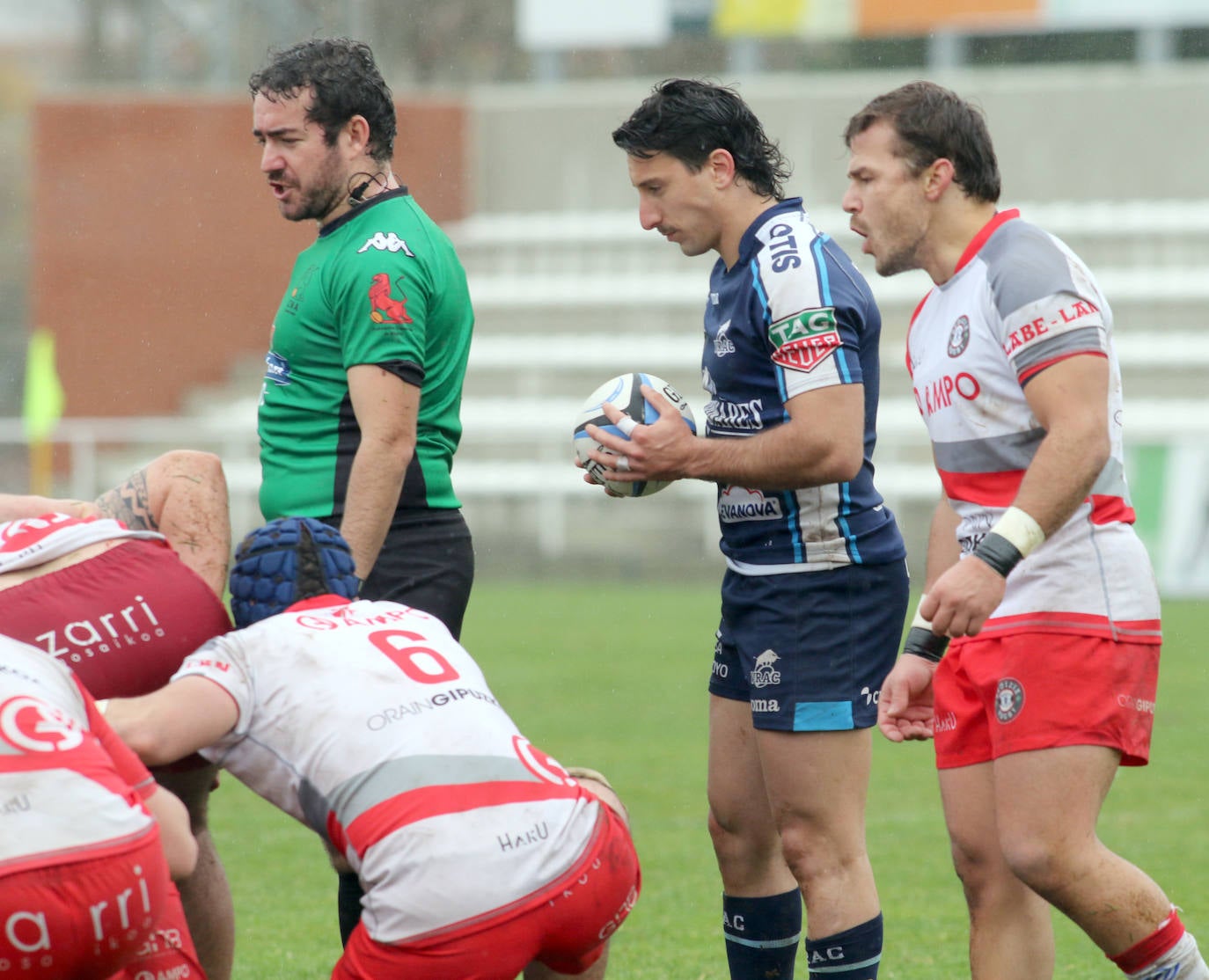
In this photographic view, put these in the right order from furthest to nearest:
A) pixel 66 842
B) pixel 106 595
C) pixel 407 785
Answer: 1. pixel 106 595
2. pixel 407 785
3. pixel 66 842

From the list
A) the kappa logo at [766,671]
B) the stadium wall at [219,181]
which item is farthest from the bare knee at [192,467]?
the stadium wall at [219,181]

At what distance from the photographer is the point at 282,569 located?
10.8ft

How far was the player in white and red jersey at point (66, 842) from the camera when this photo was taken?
2828 mm

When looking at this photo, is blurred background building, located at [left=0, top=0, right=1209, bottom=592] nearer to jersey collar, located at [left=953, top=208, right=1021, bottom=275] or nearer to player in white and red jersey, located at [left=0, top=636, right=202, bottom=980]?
jersey collar, located at [left=953, top=208, right=1021, bottom=275]

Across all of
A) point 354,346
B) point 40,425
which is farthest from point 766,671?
point 40,425

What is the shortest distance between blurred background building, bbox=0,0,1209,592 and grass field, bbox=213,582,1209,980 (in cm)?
880

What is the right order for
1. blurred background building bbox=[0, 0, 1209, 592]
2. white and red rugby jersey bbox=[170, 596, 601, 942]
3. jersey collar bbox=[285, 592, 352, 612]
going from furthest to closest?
blurred background building bbox=[0, 0, 1209, 592] → jersey collar bbox=[285, 592, 352, 612] → white and red rugby jersey bbox=[170, 596, 601, 942]

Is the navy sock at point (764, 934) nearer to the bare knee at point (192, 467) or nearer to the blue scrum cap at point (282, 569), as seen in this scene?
the blue scrum cap at point (282, 569)

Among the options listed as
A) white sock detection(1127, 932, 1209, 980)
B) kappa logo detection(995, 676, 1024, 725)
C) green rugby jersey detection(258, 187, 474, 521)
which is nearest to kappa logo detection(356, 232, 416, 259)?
green rugby jersey detection(258, 187, 474, 521)

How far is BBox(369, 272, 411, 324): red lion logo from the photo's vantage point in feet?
13.1

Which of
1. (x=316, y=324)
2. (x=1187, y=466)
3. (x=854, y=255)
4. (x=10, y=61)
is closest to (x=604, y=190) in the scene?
(x=854, y=255)

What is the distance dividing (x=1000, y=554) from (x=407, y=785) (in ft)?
4.00

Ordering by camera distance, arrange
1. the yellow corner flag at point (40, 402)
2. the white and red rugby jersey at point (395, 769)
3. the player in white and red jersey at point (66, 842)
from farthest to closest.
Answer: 1. the yellow corner flag at point (40, 402)
2. the white and red rugby jersey at point (395, 769)
3. the player in white and red jersey at point (66, 842)

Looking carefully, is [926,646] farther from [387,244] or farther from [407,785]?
[387,244]
